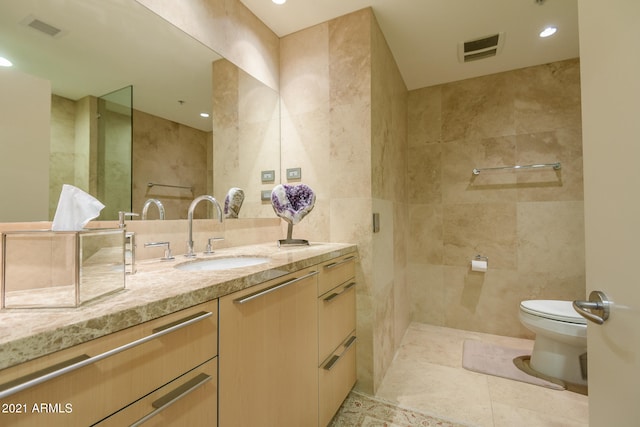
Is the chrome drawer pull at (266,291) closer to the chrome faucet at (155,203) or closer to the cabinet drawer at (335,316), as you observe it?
the cabinet drawer at (335,316)

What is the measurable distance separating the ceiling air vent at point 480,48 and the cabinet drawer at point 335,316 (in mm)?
1993

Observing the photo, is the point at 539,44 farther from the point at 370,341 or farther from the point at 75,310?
the point at 75,310

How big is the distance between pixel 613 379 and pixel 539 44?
2.43 m

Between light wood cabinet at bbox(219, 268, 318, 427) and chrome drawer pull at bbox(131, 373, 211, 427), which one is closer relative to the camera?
chrome drawer pull at bbox(131, 373, 211, 427)

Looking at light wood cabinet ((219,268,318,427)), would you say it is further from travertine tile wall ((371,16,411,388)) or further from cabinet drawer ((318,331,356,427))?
travertine tile wall ((371,16,411,388))

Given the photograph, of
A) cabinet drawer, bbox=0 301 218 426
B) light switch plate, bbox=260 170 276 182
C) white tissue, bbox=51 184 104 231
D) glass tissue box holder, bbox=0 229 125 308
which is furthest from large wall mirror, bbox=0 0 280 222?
cabinet drawer, bbox=0 301 218 426

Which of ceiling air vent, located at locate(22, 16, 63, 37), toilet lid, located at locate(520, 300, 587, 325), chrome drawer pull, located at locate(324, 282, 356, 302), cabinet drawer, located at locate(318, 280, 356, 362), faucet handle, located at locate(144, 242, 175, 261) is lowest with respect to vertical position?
toilet lid, located at locate(520, 300, 587, 325)

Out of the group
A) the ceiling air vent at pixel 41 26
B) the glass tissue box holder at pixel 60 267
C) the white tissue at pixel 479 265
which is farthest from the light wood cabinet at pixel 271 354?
the white tissue at pixel 479 265

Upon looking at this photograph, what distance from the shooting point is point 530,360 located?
1963 mm

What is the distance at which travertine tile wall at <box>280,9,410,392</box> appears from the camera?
165 cm

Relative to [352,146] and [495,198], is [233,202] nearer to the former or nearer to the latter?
[352,146]

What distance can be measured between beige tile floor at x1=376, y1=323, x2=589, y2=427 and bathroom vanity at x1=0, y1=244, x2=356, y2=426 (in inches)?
27.2

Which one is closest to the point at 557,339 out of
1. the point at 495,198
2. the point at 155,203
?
the point at 495,198

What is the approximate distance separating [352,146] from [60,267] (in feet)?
4.67
